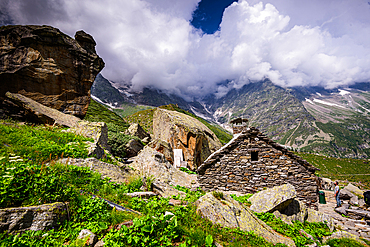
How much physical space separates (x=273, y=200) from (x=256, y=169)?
365cm

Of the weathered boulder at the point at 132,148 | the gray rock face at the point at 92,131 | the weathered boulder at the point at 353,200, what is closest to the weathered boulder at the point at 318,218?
the weathered boulder at the point at 353,200

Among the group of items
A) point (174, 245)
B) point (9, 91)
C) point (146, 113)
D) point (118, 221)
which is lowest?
point (174, 245)

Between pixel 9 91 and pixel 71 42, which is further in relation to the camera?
pixel 71 42

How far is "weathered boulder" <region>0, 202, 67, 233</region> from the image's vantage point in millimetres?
3660

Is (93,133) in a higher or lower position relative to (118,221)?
higher

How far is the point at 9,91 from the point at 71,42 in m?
8.99

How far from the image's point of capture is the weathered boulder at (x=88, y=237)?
380 cm

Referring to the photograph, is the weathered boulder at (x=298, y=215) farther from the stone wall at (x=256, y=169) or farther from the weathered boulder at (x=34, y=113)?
the weathered boulder at (x=34, y=113)

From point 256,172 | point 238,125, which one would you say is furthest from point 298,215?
point 238,125

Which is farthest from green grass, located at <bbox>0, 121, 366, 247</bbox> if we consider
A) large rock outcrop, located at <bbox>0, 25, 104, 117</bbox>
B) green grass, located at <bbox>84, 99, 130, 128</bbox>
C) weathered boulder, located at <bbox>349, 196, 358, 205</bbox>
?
green grass, located at <bbox>84, 99, 130, 128</bbox>

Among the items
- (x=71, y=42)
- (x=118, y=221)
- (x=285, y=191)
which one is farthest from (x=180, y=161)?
(x=71, y=42)

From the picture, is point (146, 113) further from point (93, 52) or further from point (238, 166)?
point (238, 166)

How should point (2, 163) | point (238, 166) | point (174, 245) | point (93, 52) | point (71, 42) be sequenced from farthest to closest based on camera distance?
1. point (93, 52)
2. point (71, 42)
3. point (238, 166)
4. point (2, 163)
5. point (174, 245)

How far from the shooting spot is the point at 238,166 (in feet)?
42.9
